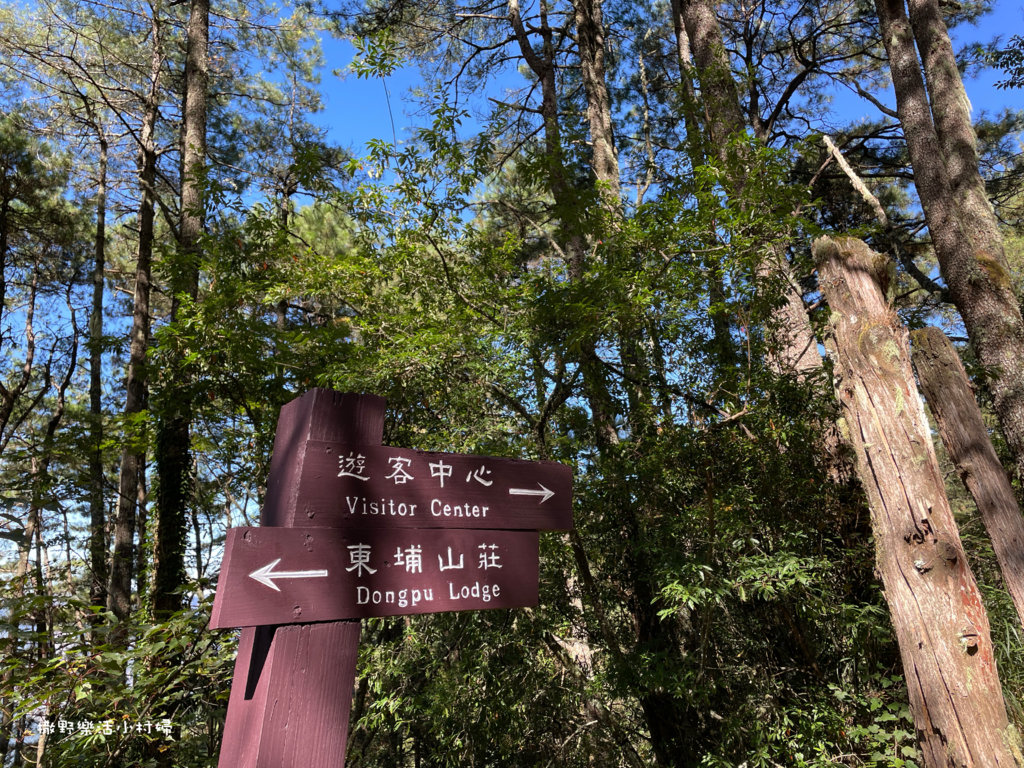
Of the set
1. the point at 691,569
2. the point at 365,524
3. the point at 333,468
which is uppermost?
the point at 333,468

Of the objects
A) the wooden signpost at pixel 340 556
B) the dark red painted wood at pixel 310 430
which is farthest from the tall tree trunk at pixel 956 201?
the dark red painted wood at pixel 310 430

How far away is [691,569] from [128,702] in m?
2.70

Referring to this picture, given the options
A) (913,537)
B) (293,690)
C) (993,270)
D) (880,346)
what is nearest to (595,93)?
(993,270)

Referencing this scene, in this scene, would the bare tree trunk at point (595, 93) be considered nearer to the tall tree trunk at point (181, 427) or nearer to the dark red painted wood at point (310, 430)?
the tall tree trunk at point (181, 427)

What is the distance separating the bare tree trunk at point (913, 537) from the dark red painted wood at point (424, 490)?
1401 mm

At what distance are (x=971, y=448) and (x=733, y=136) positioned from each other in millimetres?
2235

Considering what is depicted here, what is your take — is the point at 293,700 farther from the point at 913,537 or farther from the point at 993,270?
the point at 993,270

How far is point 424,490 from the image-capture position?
1.81m

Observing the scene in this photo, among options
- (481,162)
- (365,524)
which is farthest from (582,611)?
(481,162)

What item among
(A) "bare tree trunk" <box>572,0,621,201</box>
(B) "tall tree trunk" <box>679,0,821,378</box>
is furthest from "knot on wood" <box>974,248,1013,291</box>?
(A) "bare tree trunk" <box>572,0,621,201</box>

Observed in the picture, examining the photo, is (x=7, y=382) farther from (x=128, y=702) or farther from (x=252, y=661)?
(x=252, y=661)

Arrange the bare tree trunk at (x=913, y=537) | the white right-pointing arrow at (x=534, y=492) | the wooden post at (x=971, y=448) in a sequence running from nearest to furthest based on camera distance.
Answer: the white right-pointing arrow at (x=534, y=492) < the bare tree trunk at (x=913, y=537) < the wooden post at (x=971, y=448)

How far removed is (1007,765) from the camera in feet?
6.72

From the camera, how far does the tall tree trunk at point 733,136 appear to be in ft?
11.7
